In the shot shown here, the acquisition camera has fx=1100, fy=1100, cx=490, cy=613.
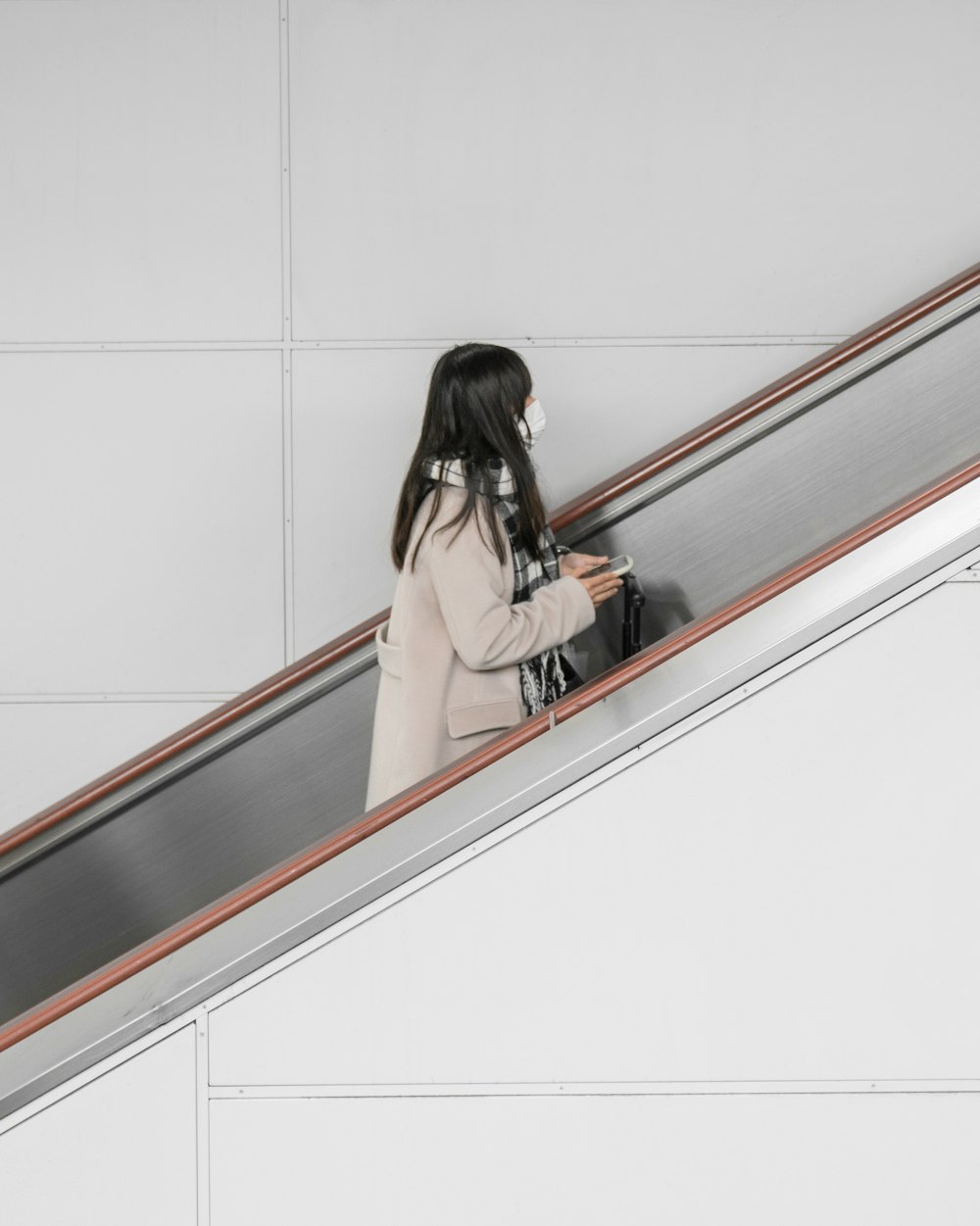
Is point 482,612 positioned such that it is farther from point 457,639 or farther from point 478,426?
point 478,426

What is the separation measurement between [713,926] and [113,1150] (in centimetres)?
83

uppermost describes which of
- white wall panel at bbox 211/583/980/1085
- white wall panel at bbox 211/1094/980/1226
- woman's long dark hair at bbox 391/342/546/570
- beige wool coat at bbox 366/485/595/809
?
Answer: woman's long dark hair at bbox 391/342/546/570

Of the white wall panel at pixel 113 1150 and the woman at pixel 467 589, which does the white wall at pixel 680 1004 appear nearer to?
the white wall panel at pixel 113 1150

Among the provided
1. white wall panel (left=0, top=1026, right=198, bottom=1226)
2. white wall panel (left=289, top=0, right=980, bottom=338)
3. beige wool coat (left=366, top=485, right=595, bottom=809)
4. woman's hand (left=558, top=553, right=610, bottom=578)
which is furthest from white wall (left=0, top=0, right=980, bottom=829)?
white wall panel (left=0, top=1026, right=198, bottom=1226)

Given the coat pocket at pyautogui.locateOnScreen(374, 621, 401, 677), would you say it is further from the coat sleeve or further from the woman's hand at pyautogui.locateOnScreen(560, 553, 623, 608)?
the woman's hand at pyautogui.locateOnScreen(560, 553, 623, 608)

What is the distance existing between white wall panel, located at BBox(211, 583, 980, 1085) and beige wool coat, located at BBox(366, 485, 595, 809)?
476 millimetres

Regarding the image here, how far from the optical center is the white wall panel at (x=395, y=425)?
2904 millimetres

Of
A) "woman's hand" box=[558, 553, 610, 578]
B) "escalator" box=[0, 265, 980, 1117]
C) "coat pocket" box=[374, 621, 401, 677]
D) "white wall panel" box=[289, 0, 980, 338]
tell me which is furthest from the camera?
"white wall panel" box=[289, 0, 980, 338]

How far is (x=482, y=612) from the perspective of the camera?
1.82m

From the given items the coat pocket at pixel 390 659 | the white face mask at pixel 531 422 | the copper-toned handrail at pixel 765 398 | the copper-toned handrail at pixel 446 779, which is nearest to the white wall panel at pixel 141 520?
the copper-toned handrail at pixel 765 398

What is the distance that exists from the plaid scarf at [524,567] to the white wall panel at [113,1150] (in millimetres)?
828

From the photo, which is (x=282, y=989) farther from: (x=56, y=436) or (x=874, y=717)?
(x=56, y=436)

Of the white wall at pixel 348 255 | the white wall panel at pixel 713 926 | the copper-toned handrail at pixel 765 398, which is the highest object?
the white wall at pixel 348 255

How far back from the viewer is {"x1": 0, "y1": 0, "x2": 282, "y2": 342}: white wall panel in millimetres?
2867
